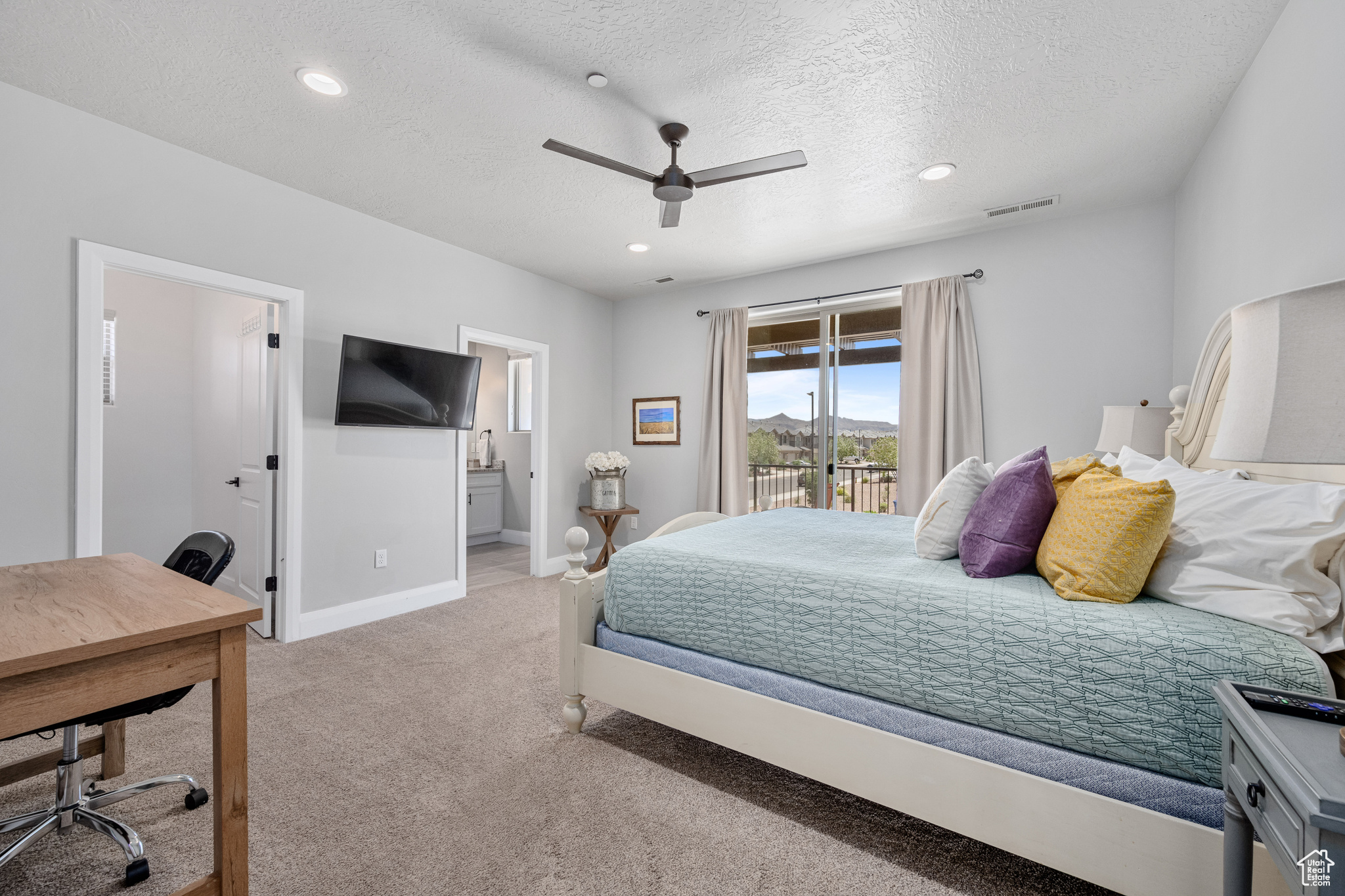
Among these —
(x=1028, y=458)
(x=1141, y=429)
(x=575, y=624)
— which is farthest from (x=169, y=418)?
(x=1141, y=429)

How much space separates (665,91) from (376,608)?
3.50 m

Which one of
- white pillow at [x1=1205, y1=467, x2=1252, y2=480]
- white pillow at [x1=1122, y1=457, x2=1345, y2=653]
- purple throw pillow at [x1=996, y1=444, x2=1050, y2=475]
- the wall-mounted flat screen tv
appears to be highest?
the wall-mounted flat screen tv

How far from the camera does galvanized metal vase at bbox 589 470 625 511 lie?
5.17 meters

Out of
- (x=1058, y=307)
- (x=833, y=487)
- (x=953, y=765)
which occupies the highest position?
(x=1058, y=307)

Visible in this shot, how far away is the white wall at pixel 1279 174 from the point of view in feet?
5.24

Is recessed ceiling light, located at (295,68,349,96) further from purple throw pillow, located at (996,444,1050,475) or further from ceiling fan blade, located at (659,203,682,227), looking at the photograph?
purple throw pillow, located at (996,444,1050,475)

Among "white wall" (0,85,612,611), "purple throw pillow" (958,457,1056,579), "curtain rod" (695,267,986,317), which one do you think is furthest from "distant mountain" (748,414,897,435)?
"purple throw pillow" (958,457,1056,579)

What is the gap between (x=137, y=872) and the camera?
4.77ft

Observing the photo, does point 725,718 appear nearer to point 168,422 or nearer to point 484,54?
→ point 484,54

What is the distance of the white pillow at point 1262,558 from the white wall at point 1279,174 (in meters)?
0.76

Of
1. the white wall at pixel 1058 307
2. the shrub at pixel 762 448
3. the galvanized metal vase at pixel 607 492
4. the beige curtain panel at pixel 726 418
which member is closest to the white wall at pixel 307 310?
the galvanized metal vase at pixel 607 492

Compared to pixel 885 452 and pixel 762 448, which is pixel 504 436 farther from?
pixel 885 452

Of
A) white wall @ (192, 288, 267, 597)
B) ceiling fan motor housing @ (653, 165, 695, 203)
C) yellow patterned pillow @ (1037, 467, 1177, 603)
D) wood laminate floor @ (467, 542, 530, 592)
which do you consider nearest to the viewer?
yellow patterned pillow @ (1037, 467, 1177, 603)

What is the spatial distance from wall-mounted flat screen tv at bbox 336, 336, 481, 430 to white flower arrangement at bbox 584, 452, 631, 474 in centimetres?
136
